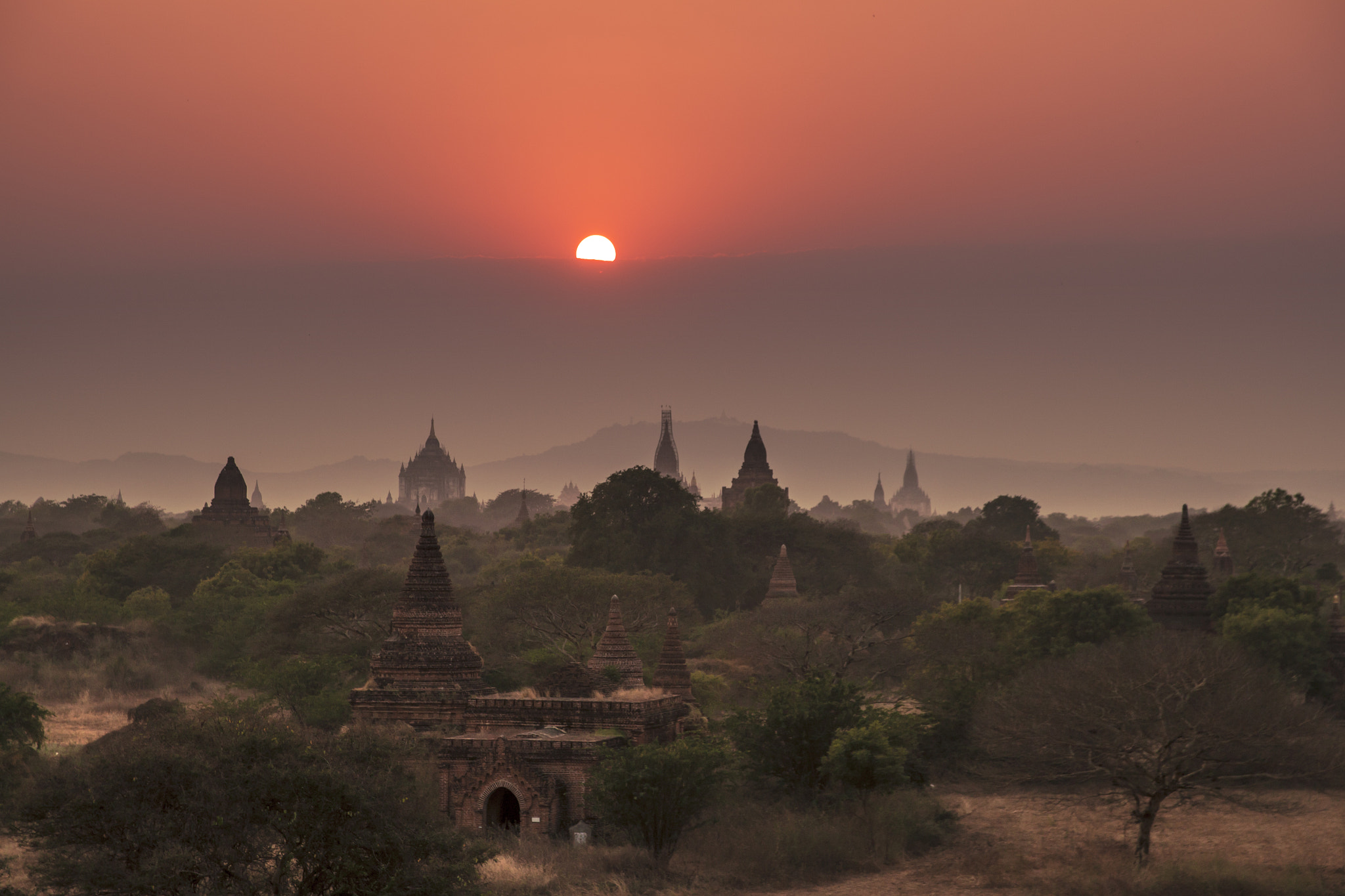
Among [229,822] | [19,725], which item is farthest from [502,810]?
[19,725]

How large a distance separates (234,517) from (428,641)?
3100 inches

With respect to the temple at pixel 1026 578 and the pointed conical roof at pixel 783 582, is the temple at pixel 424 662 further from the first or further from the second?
the pointed conical roof at pixel 783 582

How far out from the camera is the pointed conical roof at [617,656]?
4706 cm

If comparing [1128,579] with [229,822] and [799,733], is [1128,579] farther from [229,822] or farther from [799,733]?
[229,822]

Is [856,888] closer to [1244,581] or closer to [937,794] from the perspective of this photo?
[937,794]

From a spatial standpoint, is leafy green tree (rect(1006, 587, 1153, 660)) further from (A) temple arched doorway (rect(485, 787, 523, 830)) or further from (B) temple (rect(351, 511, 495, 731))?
(A) temple arched doorway (rect(485, 787, 523, 830))

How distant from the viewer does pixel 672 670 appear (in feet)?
160

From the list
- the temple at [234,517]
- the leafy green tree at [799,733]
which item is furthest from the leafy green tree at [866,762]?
the temple at [234,517]

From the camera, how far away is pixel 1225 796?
41469mm

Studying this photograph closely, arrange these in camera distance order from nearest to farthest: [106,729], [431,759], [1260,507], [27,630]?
[431,759] → [106,729] → [27,630] → [1260,507]

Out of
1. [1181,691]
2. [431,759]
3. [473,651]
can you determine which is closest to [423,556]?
[473,651]

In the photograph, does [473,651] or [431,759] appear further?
[473,651]

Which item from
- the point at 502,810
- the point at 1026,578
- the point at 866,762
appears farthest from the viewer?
the point at 1026,578

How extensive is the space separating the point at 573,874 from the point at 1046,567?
75.5 m
